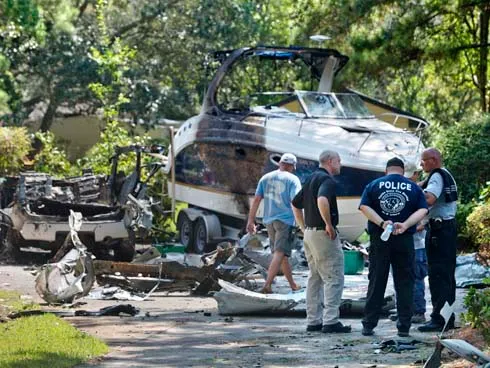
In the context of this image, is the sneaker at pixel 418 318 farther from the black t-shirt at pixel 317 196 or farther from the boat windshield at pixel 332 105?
the boat windshield at pixel 332 105

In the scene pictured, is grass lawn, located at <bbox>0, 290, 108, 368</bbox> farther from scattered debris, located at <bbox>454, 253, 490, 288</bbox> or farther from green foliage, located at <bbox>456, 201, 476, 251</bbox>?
green foliage, located at <bbox>456, 201, 476, 251</bbox>

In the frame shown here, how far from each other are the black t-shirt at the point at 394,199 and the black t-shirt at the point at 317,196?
1.46 ft

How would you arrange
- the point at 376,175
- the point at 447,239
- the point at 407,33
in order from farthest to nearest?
1. the point at 407,33
2. the point at 376,175
3. the point at 447,239

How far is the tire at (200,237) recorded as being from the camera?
22.1 metres

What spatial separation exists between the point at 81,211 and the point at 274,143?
11.6 ft

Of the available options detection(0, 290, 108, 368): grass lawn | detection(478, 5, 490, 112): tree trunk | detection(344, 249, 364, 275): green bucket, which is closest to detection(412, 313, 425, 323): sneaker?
detection(0, 290, 108, 368): grass lawn

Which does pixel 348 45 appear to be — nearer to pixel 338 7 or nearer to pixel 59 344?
pixel 338 7

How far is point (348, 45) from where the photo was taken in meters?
23.7

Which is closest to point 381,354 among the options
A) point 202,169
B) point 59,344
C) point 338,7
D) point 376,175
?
point 59,344

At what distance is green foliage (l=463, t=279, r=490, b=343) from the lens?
9.56 meters

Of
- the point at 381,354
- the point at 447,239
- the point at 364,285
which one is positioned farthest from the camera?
the point at 364,285

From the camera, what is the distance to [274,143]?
2038 centimetres

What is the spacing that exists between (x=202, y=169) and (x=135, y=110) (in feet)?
38.7

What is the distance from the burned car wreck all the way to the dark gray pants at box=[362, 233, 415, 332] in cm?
812
